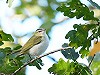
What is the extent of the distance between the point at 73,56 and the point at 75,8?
0.23 m

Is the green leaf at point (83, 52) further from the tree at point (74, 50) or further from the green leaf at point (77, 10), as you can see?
the green leaf at point (77, 10)

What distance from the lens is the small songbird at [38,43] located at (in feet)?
9.20

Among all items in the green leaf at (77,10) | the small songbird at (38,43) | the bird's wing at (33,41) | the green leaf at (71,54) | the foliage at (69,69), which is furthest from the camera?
the bird's wing at (33,41)

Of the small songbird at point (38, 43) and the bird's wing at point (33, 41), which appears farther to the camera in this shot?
the bird's wing at point (33, 41)

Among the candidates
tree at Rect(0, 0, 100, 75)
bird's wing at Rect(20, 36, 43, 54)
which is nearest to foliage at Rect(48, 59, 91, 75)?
tree at Rect(0, 0, 100, 75)

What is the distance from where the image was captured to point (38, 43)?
307 centimetres

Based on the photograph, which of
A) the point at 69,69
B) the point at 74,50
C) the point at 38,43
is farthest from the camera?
the point at 38,43

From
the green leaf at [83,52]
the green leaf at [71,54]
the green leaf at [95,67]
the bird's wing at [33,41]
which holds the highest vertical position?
the green leaf at [83,52]

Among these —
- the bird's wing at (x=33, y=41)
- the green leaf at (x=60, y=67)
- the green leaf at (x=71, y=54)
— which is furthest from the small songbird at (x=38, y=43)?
the green leaf at (x=60, y=67)

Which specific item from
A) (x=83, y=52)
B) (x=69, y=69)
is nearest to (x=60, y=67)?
(x=69, y=69)

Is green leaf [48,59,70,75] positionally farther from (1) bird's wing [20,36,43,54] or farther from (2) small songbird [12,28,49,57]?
(1) bird's wing [20,36,43,54]

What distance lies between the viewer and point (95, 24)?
5.54ft

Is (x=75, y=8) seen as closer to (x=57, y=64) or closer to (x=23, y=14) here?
(x=57, y=64)

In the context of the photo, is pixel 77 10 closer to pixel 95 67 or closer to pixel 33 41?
pixel 95 67
